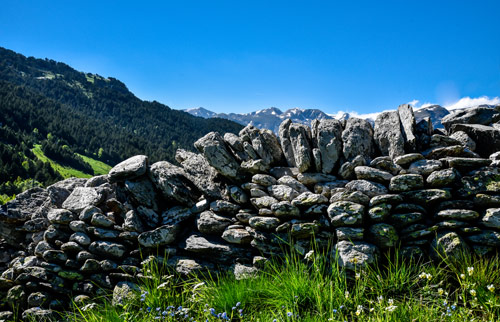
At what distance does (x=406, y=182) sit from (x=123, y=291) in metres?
6.59

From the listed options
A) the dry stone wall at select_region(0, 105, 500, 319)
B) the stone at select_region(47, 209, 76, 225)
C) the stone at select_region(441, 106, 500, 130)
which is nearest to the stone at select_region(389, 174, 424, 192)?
the dry stone wall at select_region(0, 105, 500, 319)

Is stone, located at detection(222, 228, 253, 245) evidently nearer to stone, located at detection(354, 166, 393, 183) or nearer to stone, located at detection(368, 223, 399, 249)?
stone, located at detection(368, 223, 399, 249)

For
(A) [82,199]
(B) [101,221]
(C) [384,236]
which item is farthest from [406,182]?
(A) [82,199]

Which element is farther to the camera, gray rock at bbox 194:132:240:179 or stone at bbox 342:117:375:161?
gray rock at bbox 194:132:240:179

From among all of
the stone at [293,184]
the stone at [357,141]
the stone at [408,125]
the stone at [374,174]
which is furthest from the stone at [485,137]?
the stone at [293,184]

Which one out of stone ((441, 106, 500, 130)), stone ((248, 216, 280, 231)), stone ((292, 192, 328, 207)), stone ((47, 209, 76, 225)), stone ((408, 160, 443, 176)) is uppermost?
stone ((441, 106, 500, 130))

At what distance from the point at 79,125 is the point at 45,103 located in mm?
31710

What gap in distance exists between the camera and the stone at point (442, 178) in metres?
5.63

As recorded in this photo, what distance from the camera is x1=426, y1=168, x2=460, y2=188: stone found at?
563 cm

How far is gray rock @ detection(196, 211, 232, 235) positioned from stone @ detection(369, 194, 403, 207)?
3319 millimetres

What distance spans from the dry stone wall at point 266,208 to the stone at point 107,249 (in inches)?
1.4

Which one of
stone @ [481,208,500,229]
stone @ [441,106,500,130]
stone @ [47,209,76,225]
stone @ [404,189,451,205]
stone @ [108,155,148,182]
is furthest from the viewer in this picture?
stone @ [441,106,500,130]

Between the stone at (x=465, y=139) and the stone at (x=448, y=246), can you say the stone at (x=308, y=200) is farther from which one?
the stone at (x=465, y=139)

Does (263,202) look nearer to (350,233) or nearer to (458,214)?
(350,233)
